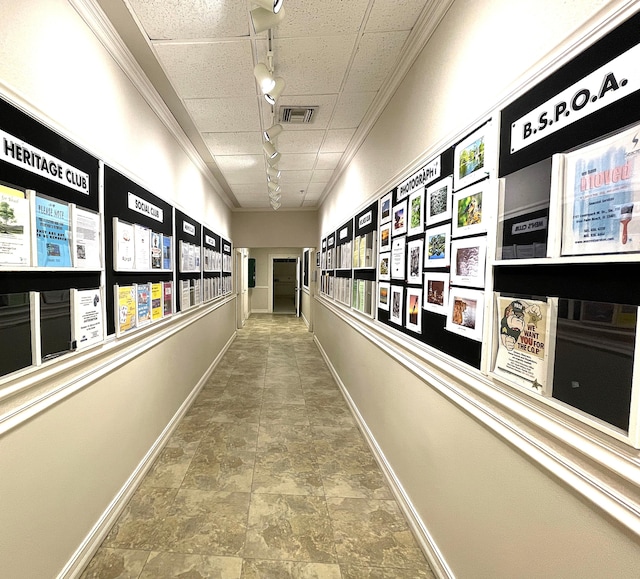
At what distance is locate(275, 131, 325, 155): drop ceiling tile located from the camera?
315 centimetres

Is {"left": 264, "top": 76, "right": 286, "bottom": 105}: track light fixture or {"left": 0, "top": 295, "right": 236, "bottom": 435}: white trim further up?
{"left": 264, "top": 76, "right": 286, "bottom": 105}: track light fixture

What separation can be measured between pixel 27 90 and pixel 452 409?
231cm

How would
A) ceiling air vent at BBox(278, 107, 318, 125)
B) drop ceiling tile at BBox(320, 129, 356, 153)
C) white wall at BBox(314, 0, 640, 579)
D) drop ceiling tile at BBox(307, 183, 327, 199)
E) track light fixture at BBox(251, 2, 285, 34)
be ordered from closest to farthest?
white wall at BBox(314, 0, 640, 579) → track light fixture at BBox(251, 2, 285, 34) → ceiling air vent at BBox(278, 107, 318, 125) → drop ceiling tile at BBox(320, 129, 356, 153) → drop ceiling tile at BBox(307, 183, 327, 199)

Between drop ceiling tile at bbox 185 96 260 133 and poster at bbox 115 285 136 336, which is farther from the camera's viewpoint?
drop ceiling tile at bbox 185 96 260 133

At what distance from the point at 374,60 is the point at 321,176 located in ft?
8.44

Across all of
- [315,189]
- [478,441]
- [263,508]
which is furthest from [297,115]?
[263,508]

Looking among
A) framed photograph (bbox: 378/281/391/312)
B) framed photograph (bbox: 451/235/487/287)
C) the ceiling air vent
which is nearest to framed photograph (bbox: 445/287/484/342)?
framed photograph (bbox: 451/235/487/287)

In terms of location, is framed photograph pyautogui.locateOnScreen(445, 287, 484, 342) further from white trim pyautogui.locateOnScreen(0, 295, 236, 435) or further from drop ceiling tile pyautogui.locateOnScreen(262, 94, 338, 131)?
drop ceiling tile pyautogui.locateOnScreen(262, 94, 338, 131)

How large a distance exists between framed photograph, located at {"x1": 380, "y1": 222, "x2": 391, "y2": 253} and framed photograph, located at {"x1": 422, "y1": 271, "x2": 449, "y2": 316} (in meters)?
0.67

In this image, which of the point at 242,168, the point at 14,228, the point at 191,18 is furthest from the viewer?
the point at 242,168

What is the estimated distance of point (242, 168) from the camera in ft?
13.8

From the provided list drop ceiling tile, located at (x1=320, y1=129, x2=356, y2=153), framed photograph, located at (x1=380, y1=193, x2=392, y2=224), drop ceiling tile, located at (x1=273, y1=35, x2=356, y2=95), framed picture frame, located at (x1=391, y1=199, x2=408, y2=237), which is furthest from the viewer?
drop ceiling tile, located at (x1=320, y1=129, x2=356, y2=153)

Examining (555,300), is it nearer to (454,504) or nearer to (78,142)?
(454,504)

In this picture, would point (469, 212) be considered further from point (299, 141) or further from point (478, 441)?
point (299, 141)
